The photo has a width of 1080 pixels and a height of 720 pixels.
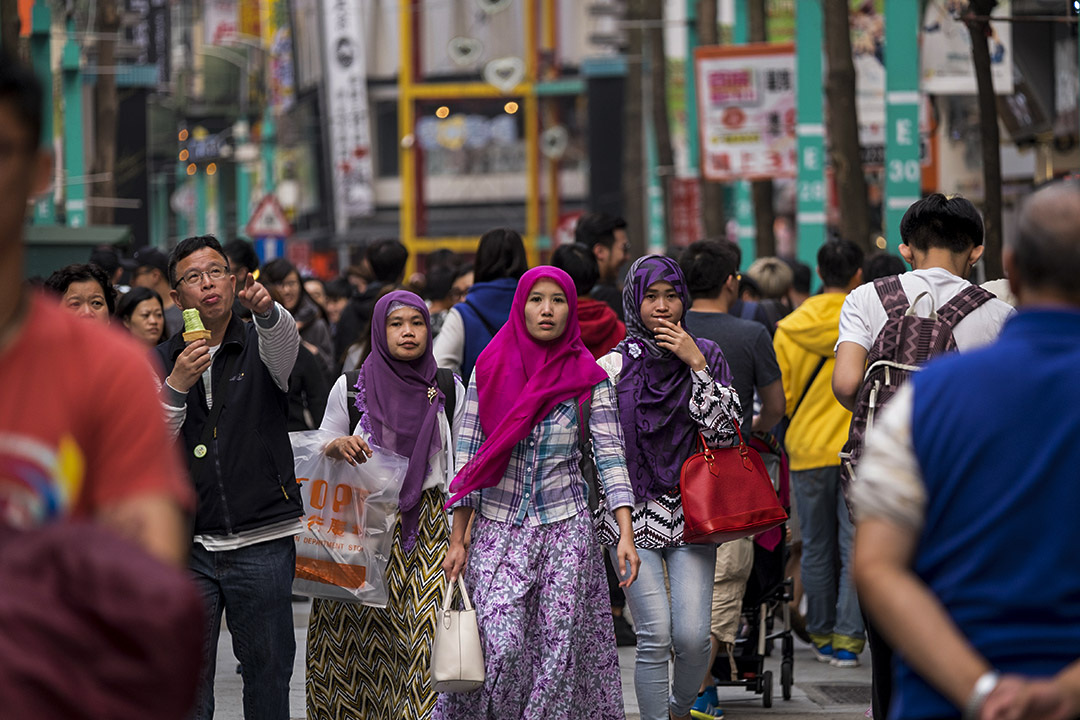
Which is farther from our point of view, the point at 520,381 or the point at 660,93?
the point at 660,93

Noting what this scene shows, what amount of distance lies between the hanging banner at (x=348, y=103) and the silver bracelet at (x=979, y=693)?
44.6m

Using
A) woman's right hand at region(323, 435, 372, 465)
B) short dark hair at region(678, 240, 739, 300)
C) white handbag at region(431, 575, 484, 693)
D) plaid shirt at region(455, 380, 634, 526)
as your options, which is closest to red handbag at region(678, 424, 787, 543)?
plaid shirt at region(455, 380, 634, 526)

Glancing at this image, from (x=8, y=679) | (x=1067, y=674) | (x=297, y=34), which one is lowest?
(x=1067, y=674)

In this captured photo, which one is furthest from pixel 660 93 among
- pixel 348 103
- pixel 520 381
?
pixel 348 103

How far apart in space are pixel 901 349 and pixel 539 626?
5.62 ft

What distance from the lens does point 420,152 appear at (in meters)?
55.2

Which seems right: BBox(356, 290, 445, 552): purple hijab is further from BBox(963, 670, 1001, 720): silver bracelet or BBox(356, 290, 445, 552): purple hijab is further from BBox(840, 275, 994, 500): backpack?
BBox(963, 670, 1001, 720): silver bracelet

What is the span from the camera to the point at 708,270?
746 cm

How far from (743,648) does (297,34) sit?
52955mm

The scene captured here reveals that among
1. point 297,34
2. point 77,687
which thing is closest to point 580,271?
point 77,687

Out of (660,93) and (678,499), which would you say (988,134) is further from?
(660,93)

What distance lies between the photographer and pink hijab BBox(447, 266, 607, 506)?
236 inches

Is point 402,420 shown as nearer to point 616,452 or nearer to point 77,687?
point 616,452

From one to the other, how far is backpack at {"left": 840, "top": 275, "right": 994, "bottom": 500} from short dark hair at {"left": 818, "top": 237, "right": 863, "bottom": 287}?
350 cm
